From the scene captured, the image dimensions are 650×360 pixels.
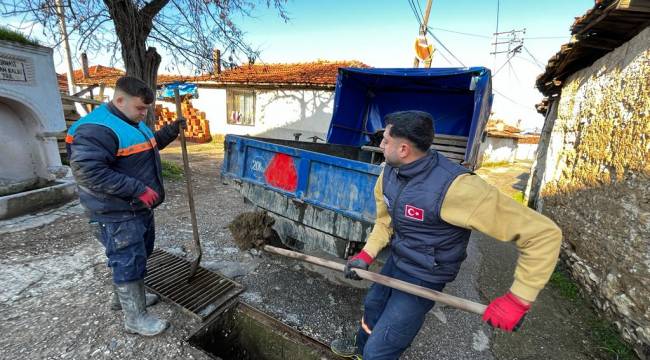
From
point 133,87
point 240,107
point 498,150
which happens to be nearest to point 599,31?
point 133,87

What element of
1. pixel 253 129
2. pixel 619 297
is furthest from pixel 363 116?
pixel 253 129

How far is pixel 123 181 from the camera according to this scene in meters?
1.81

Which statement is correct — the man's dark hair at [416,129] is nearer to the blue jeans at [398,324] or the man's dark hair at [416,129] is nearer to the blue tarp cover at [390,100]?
the blue jeans at [398,324]

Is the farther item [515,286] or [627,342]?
[627,342]

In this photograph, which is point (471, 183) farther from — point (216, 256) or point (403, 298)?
point (216, 256)

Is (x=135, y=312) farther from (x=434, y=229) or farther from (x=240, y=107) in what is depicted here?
(x=240, y=107)

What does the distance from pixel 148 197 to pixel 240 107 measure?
11703 mm

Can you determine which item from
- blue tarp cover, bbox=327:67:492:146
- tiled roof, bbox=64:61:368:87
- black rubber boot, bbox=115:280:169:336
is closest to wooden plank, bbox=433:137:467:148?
blue tarp cover, bbox=327:67:492:146

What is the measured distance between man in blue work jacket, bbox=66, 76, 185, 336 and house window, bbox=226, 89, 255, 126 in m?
10.9

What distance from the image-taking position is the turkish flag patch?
59.7 inches

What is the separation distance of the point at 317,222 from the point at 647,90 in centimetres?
336

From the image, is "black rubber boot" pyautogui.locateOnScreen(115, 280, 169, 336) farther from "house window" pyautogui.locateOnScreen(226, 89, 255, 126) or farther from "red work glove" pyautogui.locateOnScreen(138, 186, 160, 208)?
"house window" pyautogui.locateOnScreen(226, 89, 255, 126)

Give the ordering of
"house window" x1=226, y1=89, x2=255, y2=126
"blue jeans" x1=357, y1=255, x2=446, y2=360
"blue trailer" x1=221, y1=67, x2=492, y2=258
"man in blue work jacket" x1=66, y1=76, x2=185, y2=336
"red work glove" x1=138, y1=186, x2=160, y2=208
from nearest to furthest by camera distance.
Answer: "blue jeans" x1=357, y1=255, x2=446, y2=360
"man in blue work jacket" x1=66, y1=76, x2=185, y2=336
"red work glove" x1=138, y1=186, x2=160, y2=208
"blue trailer" x1=221, y1=67, x2=492, y2=258
"house window" x1=226, y1=89, x2=255, y2=126

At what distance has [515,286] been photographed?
1387 mm
